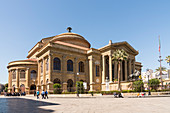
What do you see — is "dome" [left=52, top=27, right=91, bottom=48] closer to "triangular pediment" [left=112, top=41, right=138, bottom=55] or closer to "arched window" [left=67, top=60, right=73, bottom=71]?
"arched window" [left=67, top=60, right=73, bottom=71]

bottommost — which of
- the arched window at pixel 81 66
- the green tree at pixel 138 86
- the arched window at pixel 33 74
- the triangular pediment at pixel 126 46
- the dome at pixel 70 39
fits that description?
the green tree at pixel 138 86

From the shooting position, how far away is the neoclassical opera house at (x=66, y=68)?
43191 millimetres

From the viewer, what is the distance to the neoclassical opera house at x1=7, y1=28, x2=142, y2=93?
43.2m

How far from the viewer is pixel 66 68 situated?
44.8 metres

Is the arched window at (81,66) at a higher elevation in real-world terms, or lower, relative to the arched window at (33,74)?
higher

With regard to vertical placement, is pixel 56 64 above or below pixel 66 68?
above

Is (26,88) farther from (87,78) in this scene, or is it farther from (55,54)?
(87,78)

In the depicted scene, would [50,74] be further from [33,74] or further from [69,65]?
[33,74]

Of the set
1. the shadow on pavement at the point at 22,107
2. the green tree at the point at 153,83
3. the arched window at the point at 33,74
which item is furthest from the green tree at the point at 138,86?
the arched window at the point at 33,74

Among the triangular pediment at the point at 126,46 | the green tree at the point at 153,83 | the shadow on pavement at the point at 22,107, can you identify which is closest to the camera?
Result: the shadow on pavement at the point at 22,107

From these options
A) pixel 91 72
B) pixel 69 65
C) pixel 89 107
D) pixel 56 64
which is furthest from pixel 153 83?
pixel 89 107

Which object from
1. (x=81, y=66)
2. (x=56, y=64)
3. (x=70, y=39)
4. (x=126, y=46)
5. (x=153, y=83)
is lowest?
(x=153, y=83)

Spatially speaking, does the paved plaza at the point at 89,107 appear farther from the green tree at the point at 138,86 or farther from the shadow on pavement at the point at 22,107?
the green tree at the point at 138,86

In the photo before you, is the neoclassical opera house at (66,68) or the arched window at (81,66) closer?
the neoclassical opera house at (66,68)
